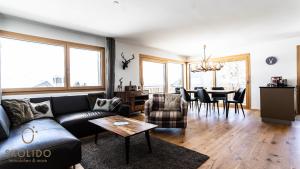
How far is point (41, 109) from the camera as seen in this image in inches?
109

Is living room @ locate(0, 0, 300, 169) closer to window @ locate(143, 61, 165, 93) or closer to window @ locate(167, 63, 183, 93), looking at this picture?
window @ locate(143, 61, 165, 93)

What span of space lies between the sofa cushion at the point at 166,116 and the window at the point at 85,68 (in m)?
2.04

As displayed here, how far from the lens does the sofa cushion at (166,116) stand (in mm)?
2932

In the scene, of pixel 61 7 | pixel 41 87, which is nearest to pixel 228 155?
pixel 61 7

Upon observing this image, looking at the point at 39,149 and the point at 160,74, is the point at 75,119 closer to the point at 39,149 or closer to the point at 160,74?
the point at 39,149

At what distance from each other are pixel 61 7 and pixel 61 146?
2257mm

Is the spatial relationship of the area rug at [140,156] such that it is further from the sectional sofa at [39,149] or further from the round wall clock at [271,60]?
the round wall clock at [271,60]

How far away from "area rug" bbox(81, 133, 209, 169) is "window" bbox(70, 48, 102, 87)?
6.01ft

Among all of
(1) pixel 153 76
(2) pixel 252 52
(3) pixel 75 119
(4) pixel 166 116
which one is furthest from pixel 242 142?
(2) pixel 252 52

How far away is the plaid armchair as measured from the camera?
2936 millimetres

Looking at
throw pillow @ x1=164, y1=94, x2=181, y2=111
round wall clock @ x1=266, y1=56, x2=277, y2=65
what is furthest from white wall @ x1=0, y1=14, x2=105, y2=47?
round wall clock @ x1=266, y1=56, x2=277, y2=65

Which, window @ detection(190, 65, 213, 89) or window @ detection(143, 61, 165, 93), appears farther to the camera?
window @ detection(190, 65, 213, 89)

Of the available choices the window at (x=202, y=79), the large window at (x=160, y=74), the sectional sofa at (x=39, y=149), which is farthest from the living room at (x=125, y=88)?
the window at (x=202, y=79)

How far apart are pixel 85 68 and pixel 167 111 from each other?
2.53 metres
